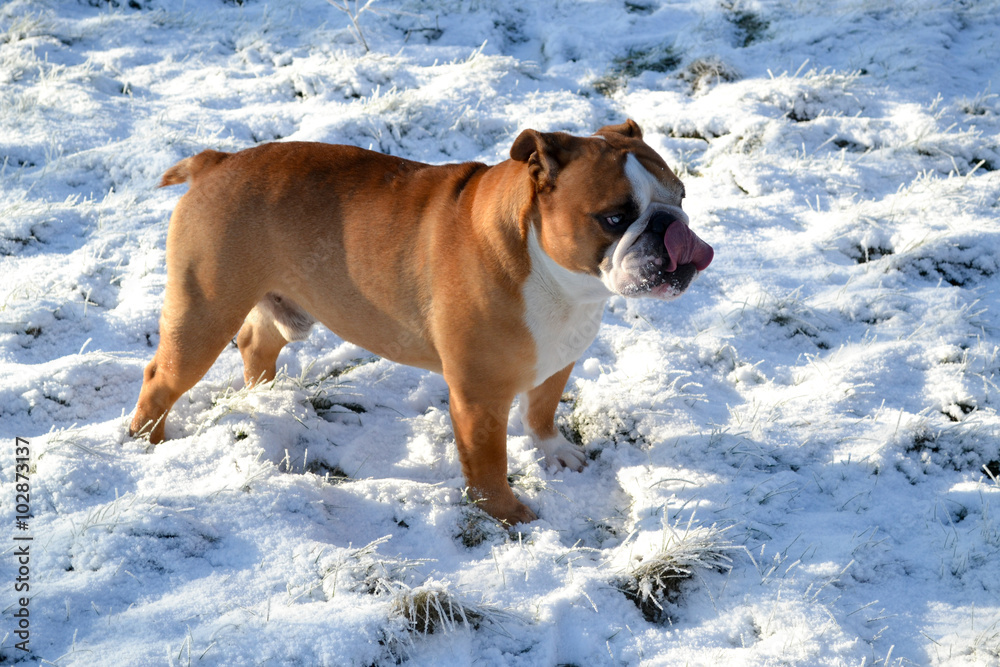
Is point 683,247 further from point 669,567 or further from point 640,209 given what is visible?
point 669,567

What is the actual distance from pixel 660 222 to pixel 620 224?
0.45 ft

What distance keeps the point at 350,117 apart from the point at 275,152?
98.1 inches

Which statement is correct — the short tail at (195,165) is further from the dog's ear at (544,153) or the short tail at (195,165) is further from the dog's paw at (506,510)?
the dog's paw at (506,510)

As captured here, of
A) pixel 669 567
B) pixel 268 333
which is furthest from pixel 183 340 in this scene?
pixel 669 567

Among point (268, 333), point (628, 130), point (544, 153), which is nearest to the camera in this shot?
point (544, 153)

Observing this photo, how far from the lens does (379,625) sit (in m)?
2.33

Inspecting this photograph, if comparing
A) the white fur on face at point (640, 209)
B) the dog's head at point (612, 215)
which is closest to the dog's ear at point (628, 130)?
the dog's head at point (612, 215)

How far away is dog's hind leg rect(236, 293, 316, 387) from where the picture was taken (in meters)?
3.51

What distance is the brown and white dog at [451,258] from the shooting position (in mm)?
2578

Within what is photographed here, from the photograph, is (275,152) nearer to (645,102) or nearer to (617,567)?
(617,567)
